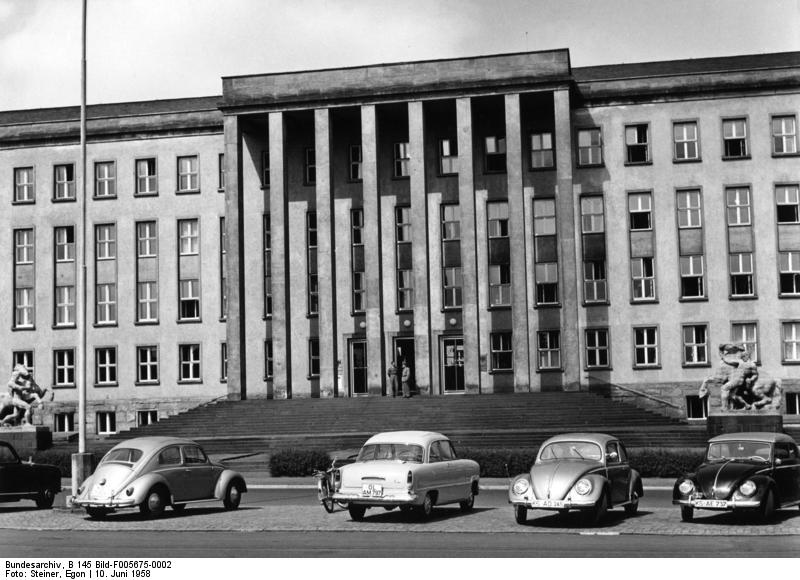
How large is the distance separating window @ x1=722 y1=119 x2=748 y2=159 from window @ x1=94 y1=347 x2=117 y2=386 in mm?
32085

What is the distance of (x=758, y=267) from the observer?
5369 cm

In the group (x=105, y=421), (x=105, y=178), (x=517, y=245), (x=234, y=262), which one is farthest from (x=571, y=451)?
(x=105, y=178)

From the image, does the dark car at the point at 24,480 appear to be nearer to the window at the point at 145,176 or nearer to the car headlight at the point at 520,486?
the car headlight at the point at 520,486

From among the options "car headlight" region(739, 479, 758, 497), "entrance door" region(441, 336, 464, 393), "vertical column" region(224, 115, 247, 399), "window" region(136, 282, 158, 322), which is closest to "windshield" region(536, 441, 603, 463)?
"car headlight" region(739, 479, 758, 497)

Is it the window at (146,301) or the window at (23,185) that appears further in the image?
the window at (23,185)

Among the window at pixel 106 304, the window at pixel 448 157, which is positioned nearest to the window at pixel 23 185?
the window at pixel 106 304

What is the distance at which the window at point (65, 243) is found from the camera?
201ft

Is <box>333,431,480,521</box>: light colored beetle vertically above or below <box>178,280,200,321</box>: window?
below

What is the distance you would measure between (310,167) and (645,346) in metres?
18.5

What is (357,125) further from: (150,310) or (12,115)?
(12,115)

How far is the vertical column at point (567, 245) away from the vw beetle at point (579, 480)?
28.5m

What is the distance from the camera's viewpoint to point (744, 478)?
66.9 feet

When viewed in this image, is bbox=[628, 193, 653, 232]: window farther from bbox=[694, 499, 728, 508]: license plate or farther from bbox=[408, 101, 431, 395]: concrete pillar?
bbox=[694, 499, 728, 508]: license plate

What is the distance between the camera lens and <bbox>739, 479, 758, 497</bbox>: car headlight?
66.0 feet
